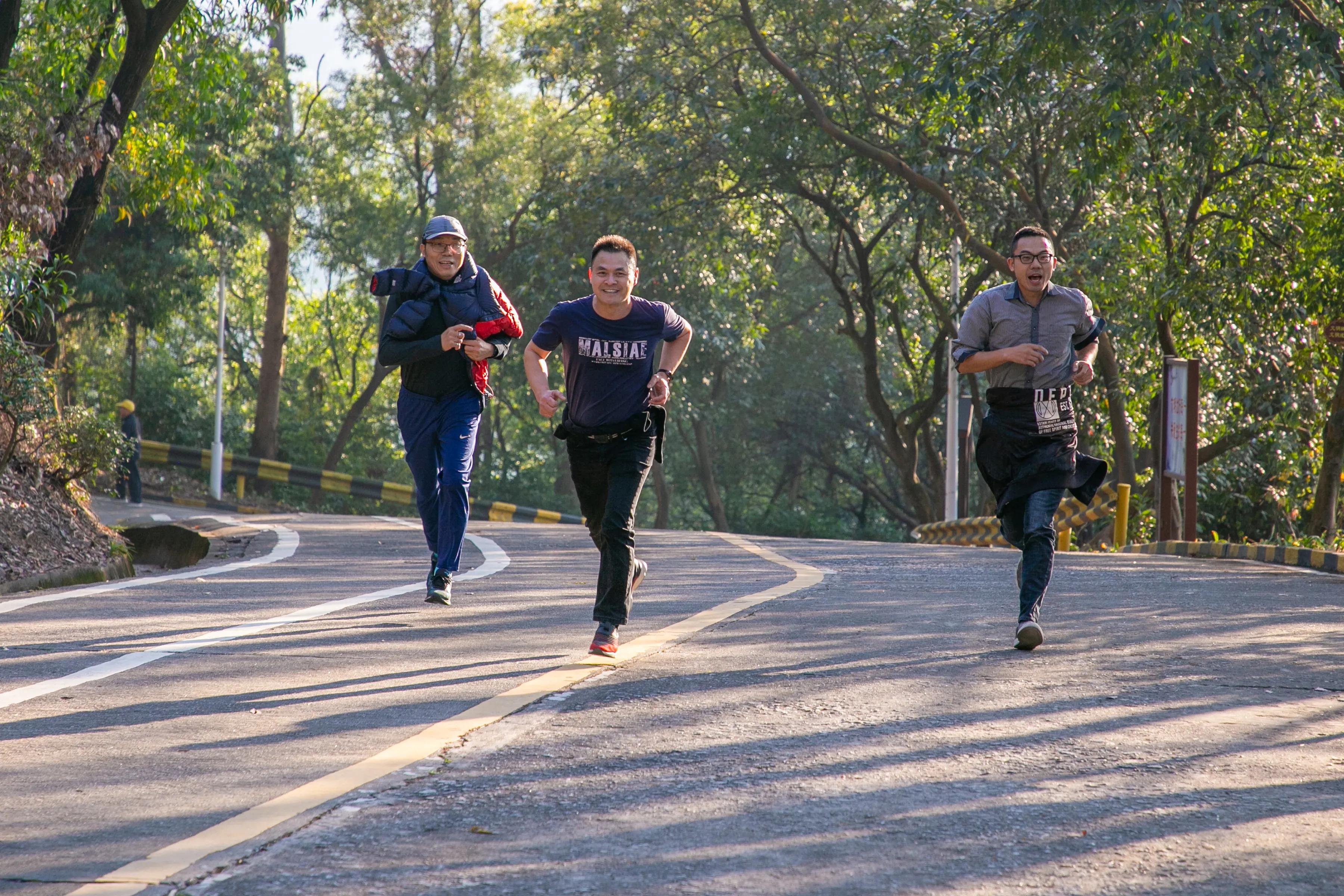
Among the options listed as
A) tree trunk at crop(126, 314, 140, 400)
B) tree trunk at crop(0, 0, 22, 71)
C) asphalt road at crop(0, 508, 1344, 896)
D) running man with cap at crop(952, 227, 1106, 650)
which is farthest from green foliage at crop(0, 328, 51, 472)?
tree trunk at crop(126, 314, 140, 400)

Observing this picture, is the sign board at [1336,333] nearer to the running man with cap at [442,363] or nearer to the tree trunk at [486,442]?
the running man with cap at [442,363]

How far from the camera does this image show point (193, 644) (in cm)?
664

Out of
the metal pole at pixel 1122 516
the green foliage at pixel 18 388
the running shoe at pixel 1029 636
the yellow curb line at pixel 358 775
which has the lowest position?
the yellow curb line at pixel 358 775

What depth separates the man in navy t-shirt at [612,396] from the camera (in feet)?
20.9

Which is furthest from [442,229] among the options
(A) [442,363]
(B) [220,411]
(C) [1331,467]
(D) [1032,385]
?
(B) [220,411]

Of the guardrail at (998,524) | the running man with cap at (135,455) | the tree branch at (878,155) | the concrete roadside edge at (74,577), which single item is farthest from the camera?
the running man with cap at (135,455)

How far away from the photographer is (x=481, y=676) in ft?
19.3

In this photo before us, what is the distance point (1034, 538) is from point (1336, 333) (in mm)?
11094

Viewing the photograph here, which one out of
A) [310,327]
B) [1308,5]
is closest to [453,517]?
[1308,5]

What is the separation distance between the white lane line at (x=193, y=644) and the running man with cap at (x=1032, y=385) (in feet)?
11.0

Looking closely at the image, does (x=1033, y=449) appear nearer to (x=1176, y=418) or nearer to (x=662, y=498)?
(x=1176, y=418)

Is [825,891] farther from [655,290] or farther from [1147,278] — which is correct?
[655,290]

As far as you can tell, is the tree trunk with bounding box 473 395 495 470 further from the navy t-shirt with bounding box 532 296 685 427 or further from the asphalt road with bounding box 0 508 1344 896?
the navy t-shirt with bounding box 532 296 685 427

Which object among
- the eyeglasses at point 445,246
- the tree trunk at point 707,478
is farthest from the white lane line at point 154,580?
the tree trunk at point 707,478
